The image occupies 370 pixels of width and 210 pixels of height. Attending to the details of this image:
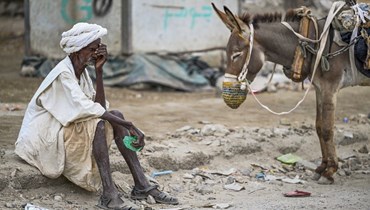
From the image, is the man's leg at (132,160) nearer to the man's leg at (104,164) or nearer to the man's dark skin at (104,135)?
the man's dark skin at (104,135)

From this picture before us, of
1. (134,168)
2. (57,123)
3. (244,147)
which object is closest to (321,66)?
(244,147)

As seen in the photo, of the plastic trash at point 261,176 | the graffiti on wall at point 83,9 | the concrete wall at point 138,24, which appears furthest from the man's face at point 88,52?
the graffiti on wall at point 83,9

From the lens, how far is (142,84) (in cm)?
1173

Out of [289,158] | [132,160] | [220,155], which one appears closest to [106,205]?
[132,160]

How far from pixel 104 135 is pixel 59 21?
747 cm

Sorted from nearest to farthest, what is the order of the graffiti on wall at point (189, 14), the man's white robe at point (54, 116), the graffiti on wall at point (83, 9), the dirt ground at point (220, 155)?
the man's white robe at point (54, 116), the dirt ground at point (220, 155), the graffiti on wall at point (83, 9), the graffiti on wall at point (189, 14)

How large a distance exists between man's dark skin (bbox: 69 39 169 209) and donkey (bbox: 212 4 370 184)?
1.30 m

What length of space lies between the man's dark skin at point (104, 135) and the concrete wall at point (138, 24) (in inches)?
242

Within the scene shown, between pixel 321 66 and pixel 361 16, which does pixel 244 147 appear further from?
pixel 361 16

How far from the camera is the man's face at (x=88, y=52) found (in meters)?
5.71

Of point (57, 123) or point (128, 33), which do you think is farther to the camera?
point (128, 33)

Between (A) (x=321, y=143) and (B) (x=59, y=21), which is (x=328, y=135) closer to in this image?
(A) (x=321, y=143)

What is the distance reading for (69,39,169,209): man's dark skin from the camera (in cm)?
555

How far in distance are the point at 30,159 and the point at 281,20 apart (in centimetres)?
273
